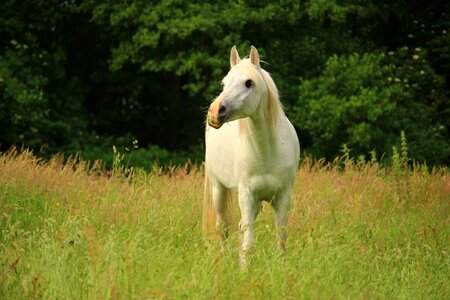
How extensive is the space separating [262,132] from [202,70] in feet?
41.4

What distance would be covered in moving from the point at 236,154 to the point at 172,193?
202 cm

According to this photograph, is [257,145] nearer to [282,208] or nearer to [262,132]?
[262,132]

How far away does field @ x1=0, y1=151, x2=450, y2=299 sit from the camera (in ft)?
14.0

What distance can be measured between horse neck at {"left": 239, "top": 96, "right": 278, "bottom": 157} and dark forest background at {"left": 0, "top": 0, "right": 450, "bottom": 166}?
10.0 meters

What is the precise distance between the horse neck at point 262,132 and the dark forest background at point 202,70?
32.9 ft

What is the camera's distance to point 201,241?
21.8 ft

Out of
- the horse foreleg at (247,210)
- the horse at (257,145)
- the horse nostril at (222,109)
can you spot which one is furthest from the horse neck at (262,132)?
the horse nostril at (222,109)

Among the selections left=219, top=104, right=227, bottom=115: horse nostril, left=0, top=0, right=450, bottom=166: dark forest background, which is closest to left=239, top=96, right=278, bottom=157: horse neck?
left=219, top=104, right=227, bottom=115: horse nostril

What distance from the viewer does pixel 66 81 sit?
2005cm

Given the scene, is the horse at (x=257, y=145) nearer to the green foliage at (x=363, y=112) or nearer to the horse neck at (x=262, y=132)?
the horse neck at (x=262, y=132)

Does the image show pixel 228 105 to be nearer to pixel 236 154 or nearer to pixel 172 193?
pixel 236 154

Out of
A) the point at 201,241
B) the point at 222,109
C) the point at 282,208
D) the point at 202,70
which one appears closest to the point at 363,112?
the point at 202,70

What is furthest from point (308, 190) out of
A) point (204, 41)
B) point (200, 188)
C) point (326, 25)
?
point (326, 25)

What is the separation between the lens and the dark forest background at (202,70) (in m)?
16.7
